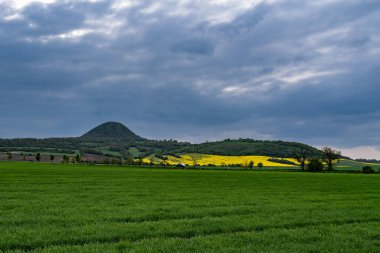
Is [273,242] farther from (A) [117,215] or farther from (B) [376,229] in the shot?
(A) [117,215]

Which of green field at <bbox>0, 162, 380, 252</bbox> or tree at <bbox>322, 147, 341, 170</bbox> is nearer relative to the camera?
green field at <bbox>0, 162, 380, 252</bbox>

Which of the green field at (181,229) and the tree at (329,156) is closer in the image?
the green field at (181,229)

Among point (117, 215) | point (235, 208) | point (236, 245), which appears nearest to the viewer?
point (236, 245)

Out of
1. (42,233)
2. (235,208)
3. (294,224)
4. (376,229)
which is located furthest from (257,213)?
(42,233)

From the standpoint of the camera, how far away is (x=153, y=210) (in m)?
18.5

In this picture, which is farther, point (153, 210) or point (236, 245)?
point (153, 210)

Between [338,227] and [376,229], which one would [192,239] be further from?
[376,229]

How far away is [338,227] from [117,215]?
9160mm

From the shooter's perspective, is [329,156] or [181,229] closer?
[181,229]

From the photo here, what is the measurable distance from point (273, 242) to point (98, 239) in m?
5.55

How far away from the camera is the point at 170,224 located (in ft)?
47.4

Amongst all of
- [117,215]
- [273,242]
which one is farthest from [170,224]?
[273,242]

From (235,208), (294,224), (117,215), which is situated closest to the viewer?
(294,224)

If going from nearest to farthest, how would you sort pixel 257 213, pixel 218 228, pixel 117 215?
pixel 218 228 < pixel 117 215 < pixel 257 213
